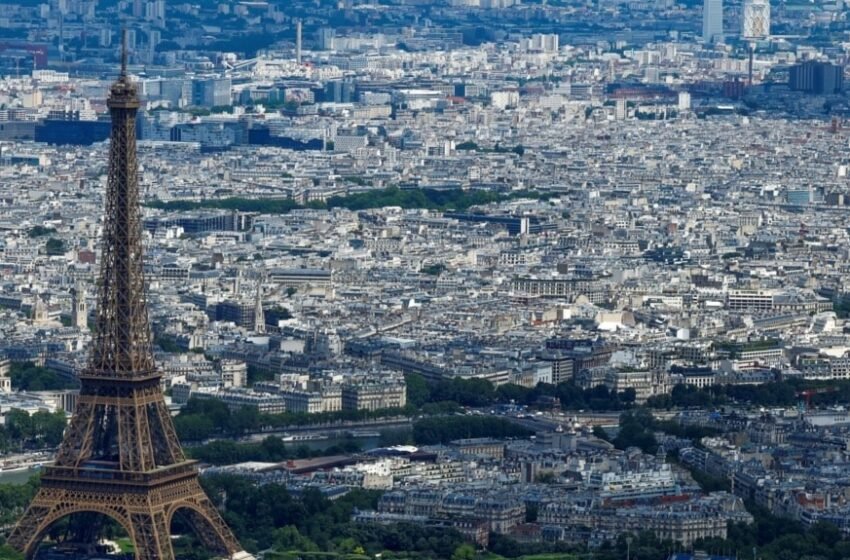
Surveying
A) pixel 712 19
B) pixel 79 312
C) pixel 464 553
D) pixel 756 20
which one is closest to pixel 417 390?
pixel 79 312

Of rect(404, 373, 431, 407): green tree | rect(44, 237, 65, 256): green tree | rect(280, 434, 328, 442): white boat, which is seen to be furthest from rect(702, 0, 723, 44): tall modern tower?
rect(280, 434, 328, 442): white boat

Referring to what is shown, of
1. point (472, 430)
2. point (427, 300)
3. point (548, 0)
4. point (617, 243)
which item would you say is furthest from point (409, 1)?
point (472, 430)

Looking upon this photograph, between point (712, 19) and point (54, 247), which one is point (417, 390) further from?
point (712, 19)

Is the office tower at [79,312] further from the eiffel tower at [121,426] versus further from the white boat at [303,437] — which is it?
the eiffel tower at [121,426]

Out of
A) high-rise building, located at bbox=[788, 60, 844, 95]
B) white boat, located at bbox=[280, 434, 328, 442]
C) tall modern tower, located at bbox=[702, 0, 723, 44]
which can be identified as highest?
tall modern tower, located at bbox=[702, 0, 723, 44]

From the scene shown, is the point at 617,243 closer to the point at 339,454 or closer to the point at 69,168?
the point at 69,168

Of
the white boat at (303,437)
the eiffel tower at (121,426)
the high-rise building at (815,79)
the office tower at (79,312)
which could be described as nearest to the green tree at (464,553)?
the eiffel tower at (121,426)

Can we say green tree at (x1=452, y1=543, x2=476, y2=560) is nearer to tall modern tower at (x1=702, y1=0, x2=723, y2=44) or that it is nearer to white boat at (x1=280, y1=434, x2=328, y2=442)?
white boat at (x1=280, y1=434, x2=328, y2=442)
